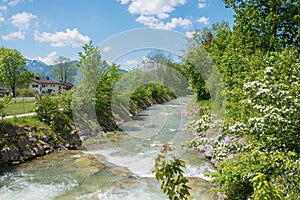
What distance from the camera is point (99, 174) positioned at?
1049 centimetres

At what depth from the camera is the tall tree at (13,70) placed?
129 feet

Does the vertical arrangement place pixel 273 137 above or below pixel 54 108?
below

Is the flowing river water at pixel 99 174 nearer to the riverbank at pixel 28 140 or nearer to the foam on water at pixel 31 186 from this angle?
the foam on water at pixel 31 186

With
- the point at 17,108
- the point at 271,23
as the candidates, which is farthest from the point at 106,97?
the point at 271,23

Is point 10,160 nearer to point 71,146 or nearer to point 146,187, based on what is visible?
point 71,146

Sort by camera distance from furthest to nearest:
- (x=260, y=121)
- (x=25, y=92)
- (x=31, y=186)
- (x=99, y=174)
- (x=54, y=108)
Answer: (x=25, y=92), (x=54, y=108), (x=99, y=174), (x=31, y=186), (x=260, y=121)

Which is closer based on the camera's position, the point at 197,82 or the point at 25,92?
the point at 197,82

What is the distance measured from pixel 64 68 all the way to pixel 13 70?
3196 centimetres

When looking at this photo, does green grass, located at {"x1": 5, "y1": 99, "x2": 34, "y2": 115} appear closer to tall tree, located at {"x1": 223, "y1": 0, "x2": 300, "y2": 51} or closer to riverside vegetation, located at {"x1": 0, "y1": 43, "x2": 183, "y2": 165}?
riverside vegetation, located at {"x1": 0, "y1": 43, "x2": 183, "y2": 165}

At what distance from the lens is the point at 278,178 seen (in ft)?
13.2

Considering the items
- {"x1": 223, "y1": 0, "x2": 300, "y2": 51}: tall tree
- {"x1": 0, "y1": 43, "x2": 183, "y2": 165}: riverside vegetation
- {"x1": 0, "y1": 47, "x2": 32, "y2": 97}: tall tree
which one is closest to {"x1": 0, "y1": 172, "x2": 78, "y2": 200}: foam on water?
{"x1": 0, "y1": 43, "x2": 183, "y2": 165}: riverside vegetation

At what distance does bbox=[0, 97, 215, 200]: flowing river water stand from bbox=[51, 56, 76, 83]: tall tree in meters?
59.0

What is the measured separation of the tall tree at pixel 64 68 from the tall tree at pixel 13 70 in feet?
91.9

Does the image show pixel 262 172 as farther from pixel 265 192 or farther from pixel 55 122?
pixel 55 122
